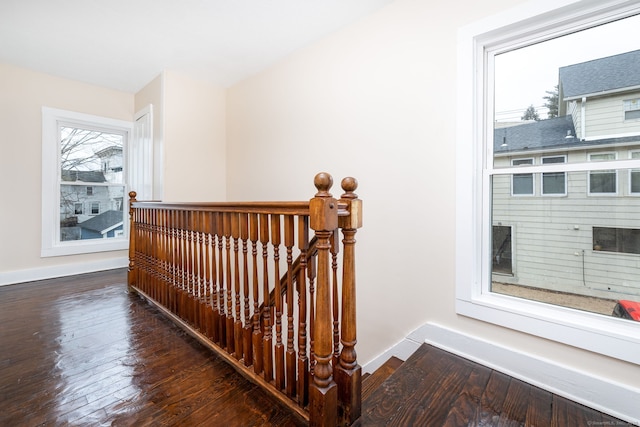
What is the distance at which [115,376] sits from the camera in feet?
5.24

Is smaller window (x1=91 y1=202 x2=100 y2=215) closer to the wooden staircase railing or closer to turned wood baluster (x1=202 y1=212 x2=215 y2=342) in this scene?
the wooden staircase railing

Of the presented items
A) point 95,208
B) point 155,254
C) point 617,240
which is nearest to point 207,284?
point 155,254

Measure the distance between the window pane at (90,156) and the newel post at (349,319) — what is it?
13.5 feet

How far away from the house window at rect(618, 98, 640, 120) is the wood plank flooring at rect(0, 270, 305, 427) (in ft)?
6.94

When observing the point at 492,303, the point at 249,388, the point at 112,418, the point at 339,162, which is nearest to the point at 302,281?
the point at 249,388

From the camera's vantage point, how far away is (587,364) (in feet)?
4.65

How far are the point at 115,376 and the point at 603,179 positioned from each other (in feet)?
9.10

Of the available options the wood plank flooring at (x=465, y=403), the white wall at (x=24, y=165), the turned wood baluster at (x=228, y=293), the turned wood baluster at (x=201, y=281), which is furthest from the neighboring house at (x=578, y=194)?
the white wall at (x=24, y=165)

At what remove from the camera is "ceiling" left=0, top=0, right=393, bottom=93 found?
7.54 feet

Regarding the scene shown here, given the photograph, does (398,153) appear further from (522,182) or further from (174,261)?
(174,261)

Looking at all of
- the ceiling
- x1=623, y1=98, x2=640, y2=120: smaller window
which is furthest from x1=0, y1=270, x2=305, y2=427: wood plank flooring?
the ceiling

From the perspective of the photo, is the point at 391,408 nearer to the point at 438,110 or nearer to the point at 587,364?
the point at 587,364

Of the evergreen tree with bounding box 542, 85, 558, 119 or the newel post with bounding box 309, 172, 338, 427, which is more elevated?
the evergreen tree with bounding box 542, 85, 558, 119

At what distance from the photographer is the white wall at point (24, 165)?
3207mm
